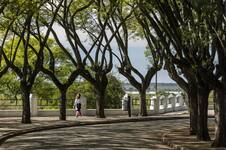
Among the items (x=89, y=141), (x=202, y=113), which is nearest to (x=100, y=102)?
(x=89, y=141)

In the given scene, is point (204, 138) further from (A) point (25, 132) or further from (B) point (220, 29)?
(A) point (25, 132)

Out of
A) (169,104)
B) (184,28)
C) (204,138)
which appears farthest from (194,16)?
(169,104)

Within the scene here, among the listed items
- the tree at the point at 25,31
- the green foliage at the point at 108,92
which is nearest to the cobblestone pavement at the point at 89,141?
the tree at the point at 25,31

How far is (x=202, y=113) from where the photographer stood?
21859 millimetres

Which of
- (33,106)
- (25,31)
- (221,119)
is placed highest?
(25,31)

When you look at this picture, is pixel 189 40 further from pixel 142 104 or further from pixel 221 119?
pixel 142 104

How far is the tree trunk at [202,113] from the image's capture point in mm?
21703

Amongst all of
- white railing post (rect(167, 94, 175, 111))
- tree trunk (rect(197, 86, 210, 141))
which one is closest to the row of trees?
tree trunk (rect(197, 86, 210, 141))

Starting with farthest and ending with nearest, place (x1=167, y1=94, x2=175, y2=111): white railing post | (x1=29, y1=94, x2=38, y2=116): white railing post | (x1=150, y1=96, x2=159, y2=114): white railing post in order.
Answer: (x1=167, y1=94, x2=175, y2=111): white railing post < (x1=150, y1=96, x2=159, y2=114): white railing post < (x1=29, y1=94, x2=38, y2=116): white railing post

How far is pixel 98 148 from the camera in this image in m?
19.9

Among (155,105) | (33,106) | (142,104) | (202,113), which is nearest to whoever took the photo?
(202,113)

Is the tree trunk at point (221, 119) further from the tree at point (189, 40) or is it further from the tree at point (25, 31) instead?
the tree at point (25, 31)

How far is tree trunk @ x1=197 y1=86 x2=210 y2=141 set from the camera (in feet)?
71.2

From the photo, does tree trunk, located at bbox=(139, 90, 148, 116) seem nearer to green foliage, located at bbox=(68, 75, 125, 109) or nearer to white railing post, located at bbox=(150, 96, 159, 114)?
white railing post, located at bbox=(150, 96, 159, 114)
